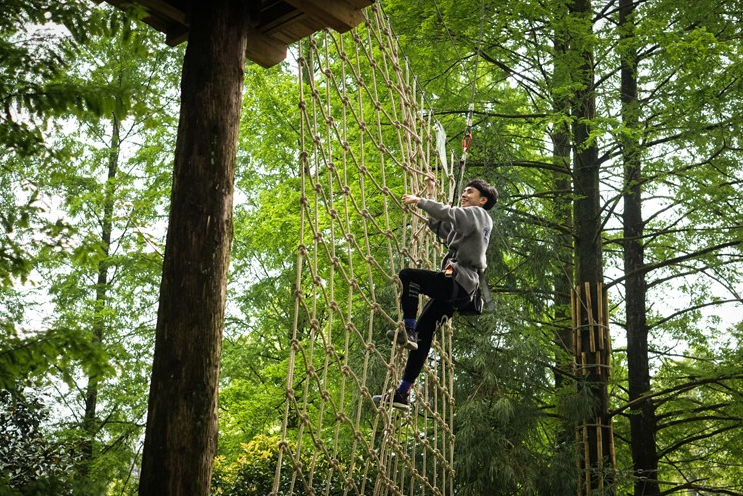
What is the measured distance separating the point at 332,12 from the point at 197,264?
3.09 feet

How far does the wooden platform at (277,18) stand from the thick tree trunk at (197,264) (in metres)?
0.13

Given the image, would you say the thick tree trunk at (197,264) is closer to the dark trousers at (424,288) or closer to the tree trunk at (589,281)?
the dark trousers at (424,288)

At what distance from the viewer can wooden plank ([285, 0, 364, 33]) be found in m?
2.72

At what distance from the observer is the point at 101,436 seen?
8.35 meters

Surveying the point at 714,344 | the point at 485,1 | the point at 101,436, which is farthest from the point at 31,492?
the point at 714,344

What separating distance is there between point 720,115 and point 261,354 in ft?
17.5

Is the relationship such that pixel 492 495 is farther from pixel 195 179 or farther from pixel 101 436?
pixel 195 179

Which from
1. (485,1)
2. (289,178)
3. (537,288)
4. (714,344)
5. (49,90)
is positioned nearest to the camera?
(49,90)

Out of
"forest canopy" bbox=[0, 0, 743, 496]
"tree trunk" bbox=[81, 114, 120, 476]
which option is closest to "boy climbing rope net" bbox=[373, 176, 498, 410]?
"forest canopy" bbox=[0, 0, 743, 496]

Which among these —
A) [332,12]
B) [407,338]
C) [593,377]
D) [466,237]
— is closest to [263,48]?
[332,12]

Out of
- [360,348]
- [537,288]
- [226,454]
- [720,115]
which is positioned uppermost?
[720,115]

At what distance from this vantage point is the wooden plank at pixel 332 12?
272 centimetres

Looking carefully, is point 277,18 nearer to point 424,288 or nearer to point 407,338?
point 424,288

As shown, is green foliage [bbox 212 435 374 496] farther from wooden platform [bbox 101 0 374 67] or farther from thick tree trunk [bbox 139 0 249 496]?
thick tree trunk [bbox 139 0 249 496]
